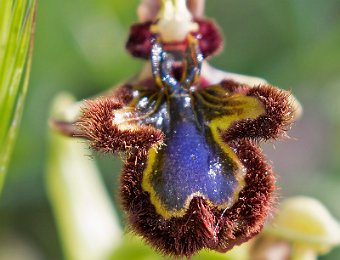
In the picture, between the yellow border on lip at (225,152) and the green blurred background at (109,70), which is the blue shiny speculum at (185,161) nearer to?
the yellow border on lip at (225,152)

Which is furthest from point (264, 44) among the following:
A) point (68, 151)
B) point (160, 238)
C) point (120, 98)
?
point (160, 238)

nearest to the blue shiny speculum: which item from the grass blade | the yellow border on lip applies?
the yellow border on lip

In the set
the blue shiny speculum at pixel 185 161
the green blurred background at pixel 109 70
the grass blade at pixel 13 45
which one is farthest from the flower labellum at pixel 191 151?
the green blurred background at pixel 109 70

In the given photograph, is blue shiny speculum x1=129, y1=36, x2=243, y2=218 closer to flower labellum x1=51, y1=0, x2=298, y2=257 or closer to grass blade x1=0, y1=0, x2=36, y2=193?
flower labellum x1=51, y1=0, x2=298, y2=257

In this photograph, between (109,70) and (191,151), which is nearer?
(191,151)

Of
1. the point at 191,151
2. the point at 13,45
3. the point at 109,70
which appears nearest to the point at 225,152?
the point at 191,151

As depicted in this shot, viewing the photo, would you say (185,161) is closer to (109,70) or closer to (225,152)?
(225,152)
